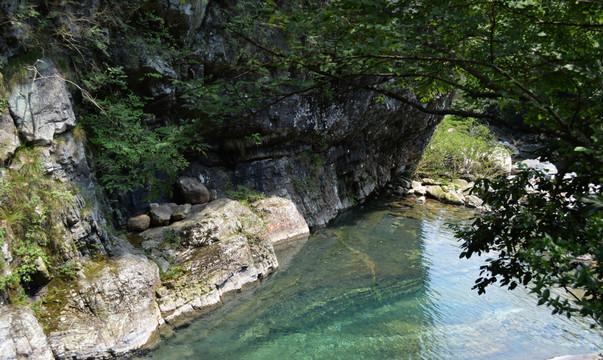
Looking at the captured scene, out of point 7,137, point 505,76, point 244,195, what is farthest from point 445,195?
point 7,137

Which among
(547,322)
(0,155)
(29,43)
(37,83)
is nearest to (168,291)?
(0,155)

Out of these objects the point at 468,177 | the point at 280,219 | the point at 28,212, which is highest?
the point at 28,212

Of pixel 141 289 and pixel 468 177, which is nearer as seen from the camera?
pixel 141 289

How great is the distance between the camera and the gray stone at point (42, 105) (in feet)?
18.3

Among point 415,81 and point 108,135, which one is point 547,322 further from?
point 108,135

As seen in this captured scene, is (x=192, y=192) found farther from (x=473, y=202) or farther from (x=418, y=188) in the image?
(x=473, y=202)

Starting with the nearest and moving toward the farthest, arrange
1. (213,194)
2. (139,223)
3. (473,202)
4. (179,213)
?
(139,223), (179,213), (213,194), (473,202)

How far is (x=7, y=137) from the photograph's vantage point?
17.5 feet

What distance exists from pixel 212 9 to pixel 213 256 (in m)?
6.34

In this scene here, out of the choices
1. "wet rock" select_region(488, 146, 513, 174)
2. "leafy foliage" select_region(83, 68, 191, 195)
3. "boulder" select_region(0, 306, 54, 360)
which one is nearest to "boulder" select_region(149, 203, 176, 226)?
"leafy foliage" select_region(83, 68, 191, 195)

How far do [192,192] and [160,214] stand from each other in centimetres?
142

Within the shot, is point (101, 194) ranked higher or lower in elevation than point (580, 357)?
higher

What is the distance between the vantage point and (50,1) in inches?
249

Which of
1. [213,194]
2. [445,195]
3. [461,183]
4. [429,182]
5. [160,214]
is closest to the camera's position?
[160,214]
